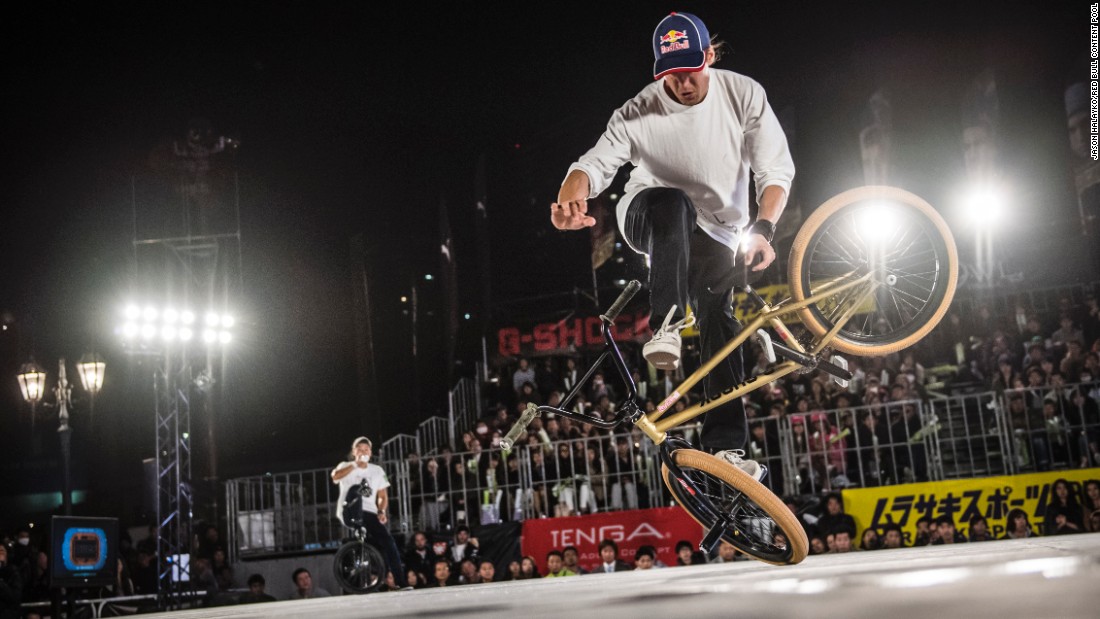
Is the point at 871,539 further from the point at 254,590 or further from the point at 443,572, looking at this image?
the point at 254,590

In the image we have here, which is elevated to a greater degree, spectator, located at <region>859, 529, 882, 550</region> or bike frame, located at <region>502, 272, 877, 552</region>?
bike frame, located at <region>502, 272, 877, 552</region>

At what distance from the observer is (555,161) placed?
11.6 meters

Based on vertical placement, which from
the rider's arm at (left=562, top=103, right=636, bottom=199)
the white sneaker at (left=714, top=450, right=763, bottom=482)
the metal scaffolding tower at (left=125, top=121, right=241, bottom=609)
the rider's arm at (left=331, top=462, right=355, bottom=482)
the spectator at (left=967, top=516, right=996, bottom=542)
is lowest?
the spectator at (left=967, top=516, right=996, bottom=542)

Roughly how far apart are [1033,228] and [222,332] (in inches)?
388

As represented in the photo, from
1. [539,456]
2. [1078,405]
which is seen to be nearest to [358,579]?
[539,456]

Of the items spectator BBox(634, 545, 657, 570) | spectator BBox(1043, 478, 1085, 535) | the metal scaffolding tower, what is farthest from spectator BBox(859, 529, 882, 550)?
the metal scaffolding tower

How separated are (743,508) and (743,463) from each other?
0.16 m

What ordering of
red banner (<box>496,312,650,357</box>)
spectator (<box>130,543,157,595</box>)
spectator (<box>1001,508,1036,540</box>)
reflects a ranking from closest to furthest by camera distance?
spectator (<box>1001,508,1036,540</box>)
spectator (<box>130,543,157,595</box>)
red banner (<box>496,312,650,357</box>)

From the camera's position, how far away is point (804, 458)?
8.03 m

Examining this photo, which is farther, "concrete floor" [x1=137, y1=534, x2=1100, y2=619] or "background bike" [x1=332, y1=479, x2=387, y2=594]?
"background bike" [x1=332, y1=479, x2=387, y2=594]

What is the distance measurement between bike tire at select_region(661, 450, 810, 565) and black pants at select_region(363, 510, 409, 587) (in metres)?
4.40

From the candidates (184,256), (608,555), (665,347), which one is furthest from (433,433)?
(665,347)

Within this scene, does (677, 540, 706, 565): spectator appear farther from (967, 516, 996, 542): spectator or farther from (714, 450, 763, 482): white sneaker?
(714, 450, 763, 482): white sneaker

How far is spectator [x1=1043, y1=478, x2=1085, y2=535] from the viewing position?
271 inches
